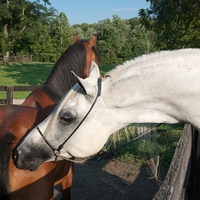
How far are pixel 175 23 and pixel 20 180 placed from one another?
21.3 ft

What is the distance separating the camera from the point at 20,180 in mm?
2359

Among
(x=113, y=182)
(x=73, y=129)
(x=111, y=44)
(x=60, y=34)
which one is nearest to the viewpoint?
(x=73, y=129)

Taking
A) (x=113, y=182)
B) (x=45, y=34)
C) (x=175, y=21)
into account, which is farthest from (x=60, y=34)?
(x=113, y=182)

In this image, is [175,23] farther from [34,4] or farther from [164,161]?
[34,4]

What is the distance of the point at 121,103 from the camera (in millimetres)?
1864

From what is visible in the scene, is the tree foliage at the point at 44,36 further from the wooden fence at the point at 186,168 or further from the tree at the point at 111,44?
the wooden fence at the point at 186,168

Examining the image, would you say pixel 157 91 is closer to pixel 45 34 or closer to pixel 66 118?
pixel 66 118

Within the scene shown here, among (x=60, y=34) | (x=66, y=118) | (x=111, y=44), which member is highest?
(x=60, y=34)

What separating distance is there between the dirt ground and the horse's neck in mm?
2602

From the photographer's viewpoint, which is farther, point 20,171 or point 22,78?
point 22,78

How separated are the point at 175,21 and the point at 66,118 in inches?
252

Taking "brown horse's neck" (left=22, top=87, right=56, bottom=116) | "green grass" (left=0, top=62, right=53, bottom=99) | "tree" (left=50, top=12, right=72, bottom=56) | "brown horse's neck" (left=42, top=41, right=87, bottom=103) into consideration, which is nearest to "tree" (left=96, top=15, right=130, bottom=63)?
"tree" (left=50, top=12, right=72, bottom=56)

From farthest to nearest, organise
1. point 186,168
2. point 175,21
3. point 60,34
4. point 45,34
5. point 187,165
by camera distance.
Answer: point 60,34, point 45,34, point 175,21, point 187,165, point 186,168

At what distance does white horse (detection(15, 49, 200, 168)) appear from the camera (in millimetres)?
1752
